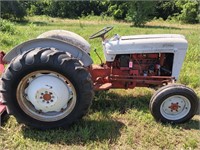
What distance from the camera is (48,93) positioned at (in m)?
4.15

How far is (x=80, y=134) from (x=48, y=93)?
67cm

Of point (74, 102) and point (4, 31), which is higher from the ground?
point (74, 102)

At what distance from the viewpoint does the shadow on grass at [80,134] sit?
3.98 metres

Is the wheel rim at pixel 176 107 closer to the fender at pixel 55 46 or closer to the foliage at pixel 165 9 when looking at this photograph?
the fender at pixel 55 46

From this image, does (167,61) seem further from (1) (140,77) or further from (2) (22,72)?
(2) (22,72)

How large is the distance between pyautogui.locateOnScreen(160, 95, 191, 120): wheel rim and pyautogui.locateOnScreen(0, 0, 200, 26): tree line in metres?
28.5

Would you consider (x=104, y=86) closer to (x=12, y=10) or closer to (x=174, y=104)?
(x=174, y=104)

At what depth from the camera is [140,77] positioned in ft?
16.3

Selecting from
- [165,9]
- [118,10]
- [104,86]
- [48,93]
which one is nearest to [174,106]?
[104,86]

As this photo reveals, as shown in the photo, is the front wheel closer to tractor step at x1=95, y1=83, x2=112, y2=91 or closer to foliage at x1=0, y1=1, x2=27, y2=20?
tractor step at x1=95, y1=83, x2=112, y2=91

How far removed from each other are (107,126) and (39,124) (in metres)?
0.90

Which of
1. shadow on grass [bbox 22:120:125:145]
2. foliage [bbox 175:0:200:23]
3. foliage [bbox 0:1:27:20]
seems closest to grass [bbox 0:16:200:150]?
shadow on grass [bbox 22:120:125:145]

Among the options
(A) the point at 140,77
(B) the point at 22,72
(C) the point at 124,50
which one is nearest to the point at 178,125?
(A) the point at 140,77

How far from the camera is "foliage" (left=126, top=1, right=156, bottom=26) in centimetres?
3288
